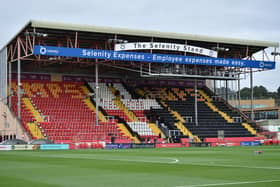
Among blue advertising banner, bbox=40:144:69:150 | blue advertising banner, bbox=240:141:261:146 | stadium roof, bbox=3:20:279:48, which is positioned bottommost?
blue advertising banner, bbox=240:141:261:146

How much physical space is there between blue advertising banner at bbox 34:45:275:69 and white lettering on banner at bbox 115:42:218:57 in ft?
2.38

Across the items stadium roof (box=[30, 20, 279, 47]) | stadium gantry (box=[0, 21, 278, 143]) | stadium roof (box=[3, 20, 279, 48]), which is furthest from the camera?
stadium gantry (box=[0, 21, 278, 143])

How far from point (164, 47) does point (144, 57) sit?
3.03 m

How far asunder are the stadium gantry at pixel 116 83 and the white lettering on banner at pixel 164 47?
0.38 feet

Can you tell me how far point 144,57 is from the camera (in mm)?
62125

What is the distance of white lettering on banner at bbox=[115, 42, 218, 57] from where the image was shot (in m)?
61.5

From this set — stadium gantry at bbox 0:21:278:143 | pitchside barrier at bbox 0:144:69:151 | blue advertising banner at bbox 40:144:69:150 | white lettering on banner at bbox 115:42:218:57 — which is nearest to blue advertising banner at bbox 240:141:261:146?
stadium gantry at bbox 0:21:278:143

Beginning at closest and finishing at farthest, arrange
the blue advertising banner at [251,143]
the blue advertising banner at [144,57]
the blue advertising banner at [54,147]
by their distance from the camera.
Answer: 1. the blue advertising banner at [54,147]
2. the blue advertising banner at [144,57]
3. the blue advertising banner at [251,143]

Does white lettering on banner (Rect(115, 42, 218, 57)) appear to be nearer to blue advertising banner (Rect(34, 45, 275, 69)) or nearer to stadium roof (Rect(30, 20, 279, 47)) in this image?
blue advertising banner (Rect(34, 45, 275, 69))

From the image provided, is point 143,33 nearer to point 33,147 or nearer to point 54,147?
point 54,147

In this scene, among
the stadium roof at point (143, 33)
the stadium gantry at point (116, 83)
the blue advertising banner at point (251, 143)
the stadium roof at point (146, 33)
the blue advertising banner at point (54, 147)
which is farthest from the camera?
the blue advertising banner at point (251, 143)

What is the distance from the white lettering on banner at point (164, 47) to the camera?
6153 cm

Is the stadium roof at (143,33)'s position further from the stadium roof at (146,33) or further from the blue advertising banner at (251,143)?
the blue advertising banner at (251,143)

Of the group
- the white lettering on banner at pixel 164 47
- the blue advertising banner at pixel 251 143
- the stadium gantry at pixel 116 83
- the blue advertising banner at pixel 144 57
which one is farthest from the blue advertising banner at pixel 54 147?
the blue advertising banner at pixel 251 143
